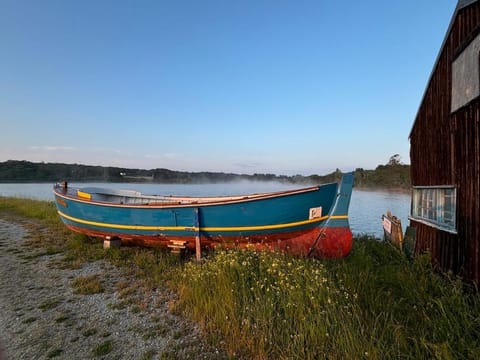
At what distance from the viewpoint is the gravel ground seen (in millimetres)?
3466

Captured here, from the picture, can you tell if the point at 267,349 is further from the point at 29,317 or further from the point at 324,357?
the point at 29,317

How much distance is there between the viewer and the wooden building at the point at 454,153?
473 cm

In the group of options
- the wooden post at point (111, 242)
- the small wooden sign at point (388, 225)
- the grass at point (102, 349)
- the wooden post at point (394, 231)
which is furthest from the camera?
the small wooden sign at point (388, 225)

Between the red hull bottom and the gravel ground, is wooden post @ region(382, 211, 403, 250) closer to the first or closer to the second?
the red hull bottom

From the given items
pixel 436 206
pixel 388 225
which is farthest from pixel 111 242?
pixel 388 225

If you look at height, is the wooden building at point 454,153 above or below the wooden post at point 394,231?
above

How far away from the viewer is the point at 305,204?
6.28 meters

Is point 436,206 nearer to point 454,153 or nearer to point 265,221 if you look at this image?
point 454,153

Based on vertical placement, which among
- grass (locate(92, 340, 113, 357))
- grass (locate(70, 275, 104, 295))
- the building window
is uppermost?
the building window

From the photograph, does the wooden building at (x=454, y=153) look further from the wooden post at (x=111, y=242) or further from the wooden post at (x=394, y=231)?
the wooden post at (x=111, y=242)

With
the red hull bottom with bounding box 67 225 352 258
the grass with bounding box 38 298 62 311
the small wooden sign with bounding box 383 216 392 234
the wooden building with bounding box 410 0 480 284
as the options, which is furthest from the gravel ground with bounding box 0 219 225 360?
the small wooden sign with bounding box 383 216 392 234

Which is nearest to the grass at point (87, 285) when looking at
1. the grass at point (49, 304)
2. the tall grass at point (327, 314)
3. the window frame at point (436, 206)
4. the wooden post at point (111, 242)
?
the grass at point (49, 304)

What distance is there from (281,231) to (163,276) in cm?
310

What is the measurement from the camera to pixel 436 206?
6609 mm
